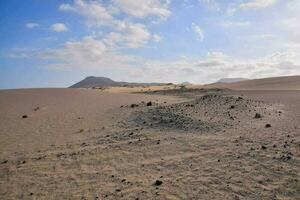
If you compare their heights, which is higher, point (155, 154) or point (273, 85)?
point (273, 85)

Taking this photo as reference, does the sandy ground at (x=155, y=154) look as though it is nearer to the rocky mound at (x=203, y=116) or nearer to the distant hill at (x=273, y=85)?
the rocky mound at (x=203, y=116)

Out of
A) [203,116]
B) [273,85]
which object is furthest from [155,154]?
[273,85]

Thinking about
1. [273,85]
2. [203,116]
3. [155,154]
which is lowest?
[155,154]

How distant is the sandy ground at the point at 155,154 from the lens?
735 centimetres

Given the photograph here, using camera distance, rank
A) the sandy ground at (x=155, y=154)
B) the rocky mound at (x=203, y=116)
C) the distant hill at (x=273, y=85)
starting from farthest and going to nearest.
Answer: the distant hill at (x=273, y=85) → the rocky mound at (x=203, y=116) → the sandy ground at (x=155, y=154)

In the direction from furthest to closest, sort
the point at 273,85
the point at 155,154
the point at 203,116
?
the point at 273,85 → the point at 203,116 → the point at 155,154

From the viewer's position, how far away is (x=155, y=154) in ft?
32.2

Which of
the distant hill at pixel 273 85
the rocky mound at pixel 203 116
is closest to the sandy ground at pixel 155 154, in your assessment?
the rocky mound at pixel 203 116

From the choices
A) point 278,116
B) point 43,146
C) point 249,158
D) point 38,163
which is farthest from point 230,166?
point 278,116

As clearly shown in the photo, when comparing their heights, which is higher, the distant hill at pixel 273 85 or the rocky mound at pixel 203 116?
the distant hill at pixel 273 85

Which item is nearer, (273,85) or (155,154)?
(155,154)

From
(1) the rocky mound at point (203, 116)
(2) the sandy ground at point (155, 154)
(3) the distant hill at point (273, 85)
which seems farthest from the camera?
(3) the distant hill at point (273, 85)

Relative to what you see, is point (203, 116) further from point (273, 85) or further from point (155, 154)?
point (273, 85)

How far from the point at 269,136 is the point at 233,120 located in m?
3.01
